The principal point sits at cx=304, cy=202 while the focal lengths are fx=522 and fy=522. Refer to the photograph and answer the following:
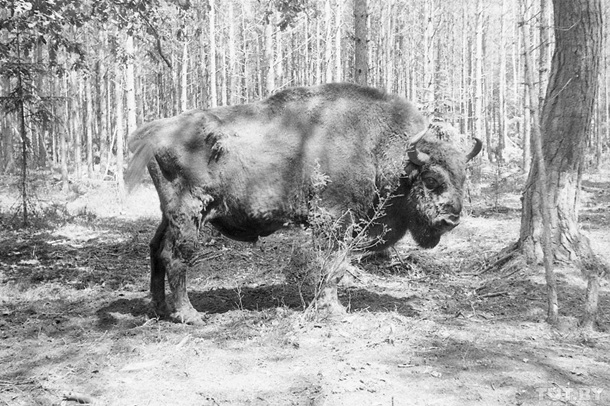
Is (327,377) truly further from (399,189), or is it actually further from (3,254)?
(3,254)

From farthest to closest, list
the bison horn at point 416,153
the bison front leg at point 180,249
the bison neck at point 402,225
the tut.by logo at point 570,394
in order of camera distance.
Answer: the bison neck at point 402,225 < the bison horn at point 416,153 < the bison front leg at point 180,249 < the tut.by logo at point 570,394

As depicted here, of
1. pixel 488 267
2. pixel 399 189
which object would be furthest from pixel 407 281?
Result: pixel 399 189

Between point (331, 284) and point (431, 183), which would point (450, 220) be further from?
point (331, 284)

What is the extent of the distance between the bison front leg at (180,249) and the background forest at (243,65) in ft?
9.57

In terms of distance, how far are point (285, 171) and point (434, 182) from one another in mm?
1699

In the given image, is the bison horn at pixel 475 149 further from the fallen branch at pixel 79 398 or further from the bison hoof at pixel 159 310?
the fallen branch at pixel 79 398

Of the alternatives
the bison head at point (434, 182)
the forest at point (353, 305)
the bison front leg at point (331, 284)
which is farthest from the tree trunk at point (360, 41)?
the bison front leg at point (331, 284)

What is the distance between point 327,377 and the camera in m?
4.12

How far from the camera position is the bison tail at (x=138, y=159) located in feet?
19.1

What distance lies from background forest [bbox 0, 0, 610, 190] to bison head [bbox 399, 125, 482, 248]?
1.77 metres

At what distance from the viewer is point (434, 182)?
233 inches

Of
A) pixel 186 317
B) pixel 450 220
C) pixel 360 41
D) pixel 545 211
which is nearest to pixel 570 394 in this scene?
pixel 545 211

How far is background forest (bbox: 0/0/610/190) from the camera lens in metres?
12.2

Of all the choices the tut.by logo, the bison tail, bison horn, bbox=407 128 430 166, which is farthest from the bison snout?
the bison tail
